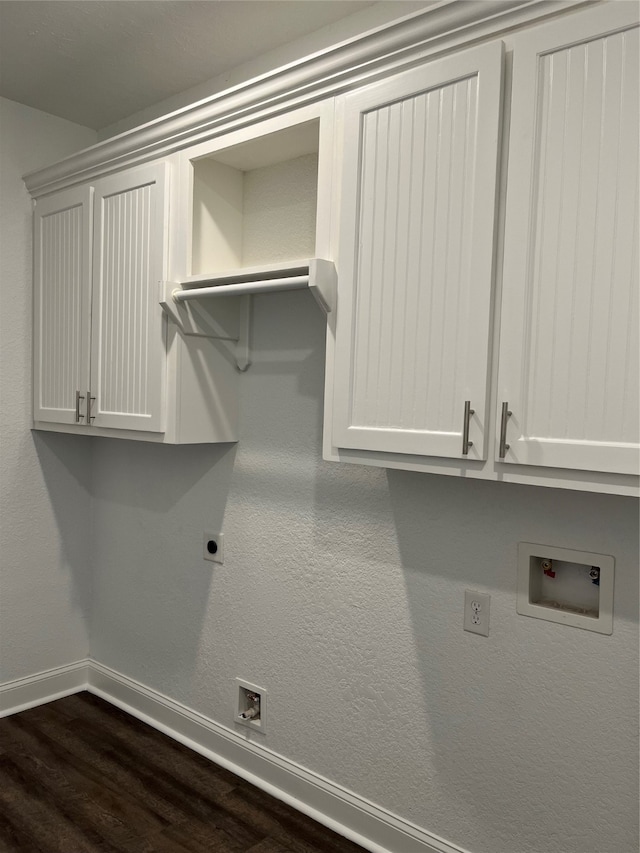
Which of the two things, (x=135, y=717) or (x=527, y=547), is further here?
(x=135, y=717)

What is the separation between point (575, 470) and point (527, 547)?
42 centimetres

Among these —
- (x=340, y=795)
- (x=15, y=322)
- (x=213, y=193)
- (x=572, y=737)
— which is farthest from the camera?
(x=15, y=322)

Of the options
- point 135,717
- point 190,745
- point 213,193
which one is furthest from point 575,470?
point 135,717

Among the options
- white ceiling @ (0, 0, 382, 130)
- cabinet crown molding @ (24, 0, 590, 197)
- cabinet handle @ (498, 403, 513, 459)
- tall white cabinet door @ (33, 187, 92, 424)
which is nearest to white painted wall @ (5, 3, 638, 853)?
tall white cabinet door @ (33, 187, 92, 424)

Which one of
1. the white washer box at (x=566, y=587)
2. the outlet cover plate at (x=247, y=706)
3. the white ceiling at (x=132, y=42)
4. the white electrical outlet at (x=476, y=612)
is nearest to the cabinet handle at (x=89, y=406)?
the outlet cover plate at (x=247, y=706)

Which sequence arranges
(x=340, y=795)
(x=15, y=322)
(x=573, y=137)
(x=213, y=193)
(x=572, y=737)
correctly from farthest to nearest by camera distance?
(x=15, y=322)
(x=213, y=193)
(x=340, y=795)
(x=572, y=737)
(x=573, y=137)

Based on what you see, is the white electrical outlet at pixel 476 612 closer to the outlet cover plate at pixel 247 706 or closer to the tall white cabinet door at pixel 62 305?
the outlet cover plate at pixel 247 706

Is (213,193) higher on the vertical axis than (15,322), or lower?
higher

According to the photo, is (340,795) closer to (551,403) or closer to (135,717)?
(135,717)

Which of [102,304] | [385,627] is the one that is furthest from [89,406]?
[385,627]

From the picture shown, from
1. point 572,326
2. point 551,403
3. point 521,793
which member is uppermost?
point 572,326

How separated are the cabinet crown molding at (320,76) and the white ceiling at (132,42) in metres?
0.31

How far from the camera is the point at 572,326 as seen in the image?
133cm

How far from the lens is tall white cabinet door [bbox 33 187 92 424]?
2.57 meters
